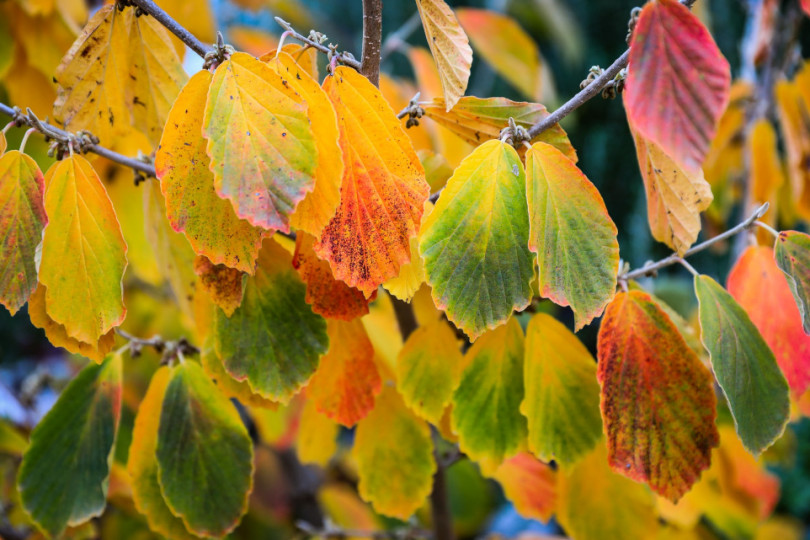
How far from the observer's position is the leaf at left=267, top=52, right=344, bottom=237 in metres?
0.35

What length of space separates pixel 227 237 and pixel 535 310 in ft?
0.87

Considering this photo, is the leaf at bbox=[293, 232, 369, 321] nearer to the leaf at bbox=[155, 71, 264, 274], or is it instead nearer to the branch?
the leaf at bbox=[155, 71, 264, 274]

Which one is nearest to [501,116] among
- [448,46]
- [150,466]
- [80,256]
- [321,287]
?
[448,46]

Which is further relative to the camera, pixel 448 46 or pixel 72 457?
pixel 72 457

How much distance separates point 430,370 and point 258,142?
25cm

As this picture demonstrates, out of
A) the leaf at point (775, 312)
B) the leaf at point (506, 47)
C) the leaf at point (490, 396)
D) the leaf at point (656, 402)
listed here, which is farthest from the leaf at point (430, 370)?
the leaf at point (506, 47)

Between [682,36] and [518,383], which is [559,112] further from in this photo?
[518,383]

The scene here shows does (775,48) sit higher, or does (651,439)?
(775,48)

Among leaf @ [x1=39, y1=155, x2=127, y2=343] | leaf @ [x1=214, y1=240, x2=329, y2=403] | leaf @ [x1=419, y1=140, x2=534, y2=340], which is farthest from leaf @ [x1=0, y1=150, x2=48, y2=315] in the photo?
leaf @ [x1=419, y1=140, x2=534, y2=340]

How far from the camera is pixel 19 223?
1.29 feet

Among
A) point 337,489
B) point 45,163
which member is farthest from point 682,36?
point 337,489

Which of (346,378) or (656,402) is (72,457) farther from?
(656,402)

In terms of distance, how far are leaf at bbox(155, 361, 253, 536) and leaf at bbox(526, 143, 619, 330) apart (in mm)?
301

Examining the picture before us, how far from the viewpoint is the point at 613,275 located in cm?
37
